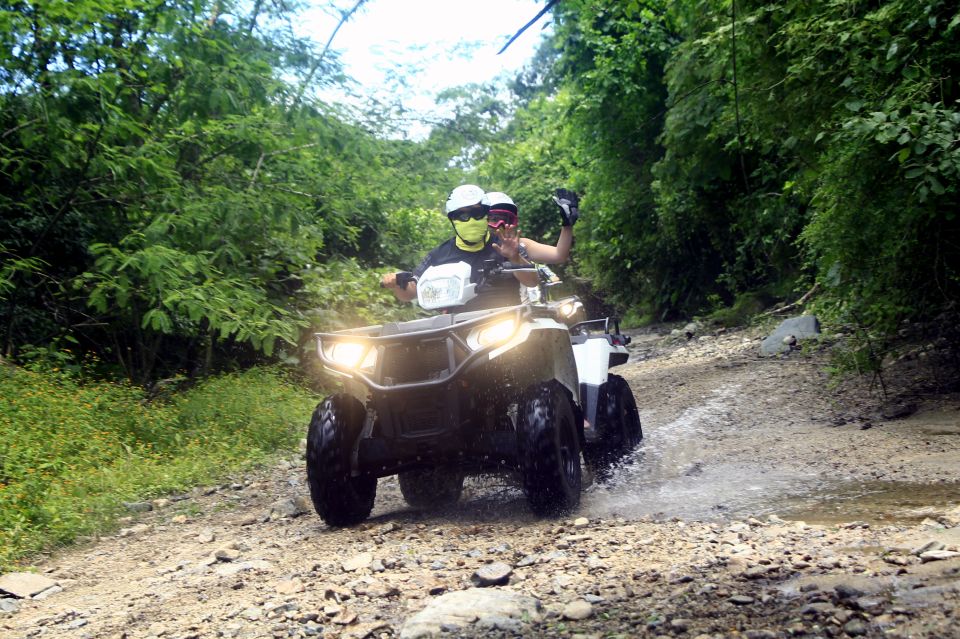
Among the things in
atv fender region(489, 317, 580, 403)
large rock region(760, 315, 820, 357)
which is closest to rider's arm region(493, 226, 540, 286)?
atv fender region(489, 317, 580, 403)

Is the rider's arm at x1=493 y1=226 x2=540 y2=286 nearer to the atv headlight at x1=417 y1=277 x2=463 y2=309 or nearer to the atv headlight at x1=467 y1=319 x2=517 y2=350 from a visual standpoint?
the atv headlight at x1=417 y1=277 x2=463 y2=309

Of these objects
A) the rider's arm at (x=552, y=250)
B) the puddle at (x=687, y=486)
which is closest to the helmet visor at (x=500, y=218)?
the rider's arm at (x=552, y=250)

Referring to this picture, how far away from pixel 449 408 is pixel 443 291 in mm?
881

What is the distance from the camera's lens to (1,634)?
13.9 feet

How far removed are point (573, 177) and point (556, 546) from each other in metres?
24.3

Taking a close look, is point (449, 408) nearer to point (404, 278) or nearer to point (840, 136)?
point (404, 278)

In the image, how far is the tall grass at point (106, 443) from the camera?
6.42 metres

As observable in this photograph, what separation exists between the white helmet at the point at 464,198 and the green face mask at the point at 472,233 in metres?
0.10

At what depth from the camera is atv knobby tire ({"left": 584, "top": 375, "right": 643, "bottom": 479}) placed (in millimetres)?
6621

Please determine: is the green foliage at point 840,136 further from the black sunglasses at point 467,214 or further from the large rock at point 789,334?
the black sunglasses at point 467,214

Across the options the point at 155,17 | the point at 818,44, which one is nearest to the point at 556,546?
the point at 818,44

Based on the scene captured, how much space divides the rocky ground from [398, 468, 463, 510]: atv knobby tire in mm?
185

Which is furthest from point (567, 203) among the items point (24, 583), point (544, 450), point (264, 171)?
point (264, 171)

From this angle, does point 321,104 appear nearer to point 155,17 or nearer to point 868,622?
point 155,17
